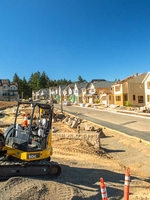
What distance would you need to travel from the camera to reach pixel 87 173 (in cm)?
676

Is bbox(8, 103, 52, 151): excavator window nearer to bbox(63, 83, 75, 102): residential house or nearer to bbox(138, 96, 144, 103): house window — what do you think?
bbox(138, 96, 144, 103): house window

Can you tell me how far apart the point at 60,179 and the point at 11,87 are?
91.1 meters

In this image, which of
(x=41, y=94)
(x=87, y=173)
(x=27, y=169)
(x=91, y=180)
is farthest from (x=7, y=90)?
(x=91, y=180)

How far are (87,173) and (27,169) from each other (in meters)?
2.42

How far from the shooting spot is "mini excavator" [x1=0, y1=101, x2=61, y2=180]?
5559mm

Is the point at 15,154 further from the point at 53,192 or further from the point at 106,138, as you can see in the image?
the point at 106,138

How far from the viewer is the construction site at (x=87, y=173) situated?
4926 mm

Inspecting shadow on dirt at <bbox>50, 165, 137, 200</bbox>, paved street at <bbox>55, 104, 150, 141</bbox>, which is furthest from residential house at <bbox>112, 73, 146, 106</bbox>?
shadow on dirt at <bbox>50, 165, 137, 200</bbox>

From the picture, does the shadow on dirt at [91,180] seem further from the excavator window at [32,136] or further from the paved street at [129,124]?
the paved street at [129,124]

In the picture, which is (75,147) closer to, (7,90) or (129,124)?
(129,124)

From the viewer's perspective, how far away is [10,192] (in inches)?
188

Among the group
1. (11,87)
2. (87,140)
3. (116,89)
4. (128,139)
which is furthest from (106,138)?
(11,87)

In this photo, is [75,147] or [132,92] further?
[132,92]

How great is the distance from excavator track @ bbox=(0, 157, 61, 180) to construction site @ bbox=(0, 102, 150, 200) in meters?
0.11
